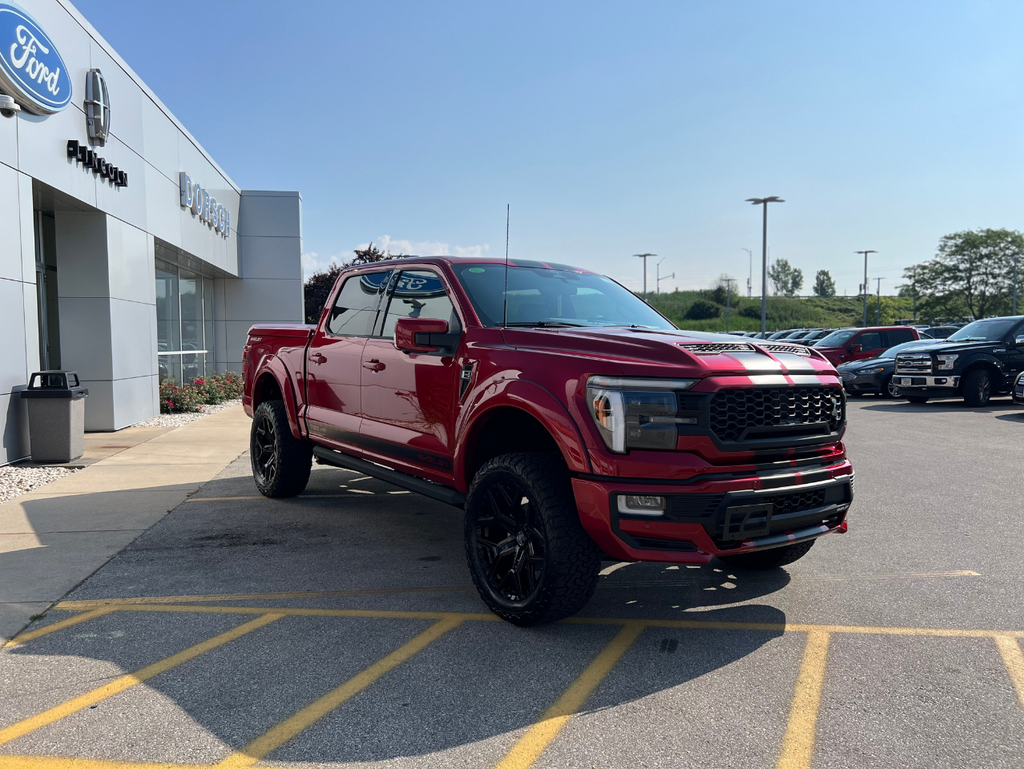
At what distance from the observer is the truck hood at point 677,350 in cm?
380

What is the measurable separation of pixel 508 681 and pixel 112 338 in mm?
10615

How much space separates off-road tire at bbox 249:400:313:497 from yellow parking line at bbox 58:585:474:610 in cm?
227

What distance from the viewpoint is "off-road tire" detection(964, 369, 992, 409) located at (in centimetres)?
1619

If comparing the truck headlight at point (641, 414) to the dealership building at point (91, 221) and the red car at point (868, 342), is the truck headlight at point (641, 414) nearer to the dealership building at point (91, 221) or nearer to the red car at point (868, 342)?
the dealership building at point (91, 221)

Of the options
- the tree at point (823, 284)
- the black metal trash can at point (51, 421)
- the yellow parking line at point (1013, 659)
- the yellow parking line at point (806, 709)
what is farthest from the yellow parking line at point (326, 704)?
the tree at point (823, 284)

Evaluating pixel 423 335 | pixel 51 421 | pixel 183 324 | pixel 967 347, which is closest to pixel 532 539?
pixel 423 335

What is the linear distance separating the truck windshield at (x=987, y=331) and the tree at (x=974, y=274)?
6960 cm

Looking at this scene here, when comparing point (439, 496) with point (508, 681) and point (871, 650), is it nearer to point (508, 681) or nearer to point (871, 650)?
point (508, 681)

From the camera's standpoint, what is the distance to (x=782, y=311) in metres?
103

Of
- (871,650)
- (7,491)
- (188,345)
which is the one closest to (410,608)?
(871,650)

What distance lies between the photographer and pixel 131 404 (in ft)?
42.7

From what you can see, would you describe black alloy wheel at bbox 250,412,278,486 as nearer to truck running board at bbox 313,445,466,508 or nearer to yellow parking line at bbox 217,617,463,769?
truck running board at bbox 313,445,466,508

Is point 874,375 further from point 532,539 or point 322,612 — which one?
point 322,612

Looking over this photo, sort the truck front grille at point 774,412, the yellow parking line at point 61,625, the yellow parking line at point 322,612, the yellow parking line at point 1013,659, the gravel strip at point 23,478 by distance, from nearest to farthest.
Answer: the yellow parking line at point 1013,659
the truck front grille at point 774,412
the yellow parking line at point 61,625
the yellow parking line at point 322,612
the gravel strip at point 23,478
